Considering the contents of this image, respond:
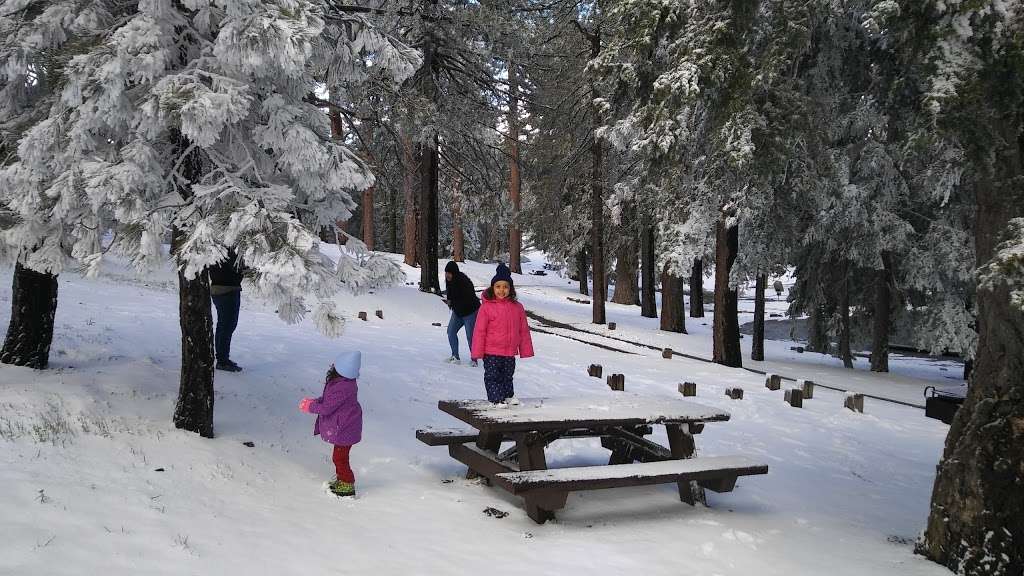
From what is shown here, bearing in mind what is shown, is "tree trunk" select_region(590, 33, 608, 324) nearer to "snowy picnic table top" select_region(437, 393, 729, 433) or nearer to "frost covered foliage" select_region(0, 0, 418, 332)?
"snowy picnic table top" select_region(437, 393, 729, 433)

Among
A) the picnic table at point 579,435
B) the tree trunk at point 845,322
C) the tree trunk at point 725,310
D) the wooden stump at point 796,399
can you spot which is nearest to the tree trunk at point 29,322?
the picnic table at point 579,435

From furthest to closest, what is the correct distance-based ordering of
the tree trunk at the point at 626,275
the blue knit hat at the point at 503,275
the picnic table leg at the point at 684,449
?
the tree trunk at the point at 626,275, the blue knit hat at the point at 503,275, the picnic table leg at the point at 684,449

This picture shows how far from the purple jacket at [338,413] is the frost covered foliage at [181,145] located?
1.75ft

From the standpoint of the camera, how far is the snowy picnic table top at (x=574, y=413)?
5805 mm

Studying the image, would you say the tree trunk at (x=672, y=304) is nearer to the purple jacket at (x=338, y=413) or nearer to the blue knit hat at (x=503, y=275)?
the blue knit hat at (x=503, y=275)

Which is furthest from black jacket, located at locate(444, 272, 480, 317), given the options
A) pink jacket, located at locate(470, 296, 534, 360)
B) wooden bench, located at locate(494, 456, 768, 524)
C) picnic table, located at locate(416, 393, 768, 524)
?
wooden bench, located at locate(494, 456, 768, 524)

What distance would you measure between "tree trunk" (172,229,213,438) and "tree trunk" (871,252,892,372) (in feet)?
55.9

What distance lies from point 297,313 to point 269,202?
93cm

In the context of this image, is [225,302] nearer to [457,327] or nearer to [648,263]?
[457,327]

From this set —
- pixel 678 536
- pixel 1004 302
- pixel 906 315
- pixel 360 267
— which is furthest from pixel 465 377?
pixel 906 315

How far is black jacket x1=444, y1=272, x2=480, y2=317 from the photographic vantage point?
434 inches

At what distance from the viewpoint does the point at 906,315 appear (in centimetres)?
1892

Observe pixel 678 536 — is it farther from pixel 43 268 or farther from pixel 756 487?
pixel 43 268

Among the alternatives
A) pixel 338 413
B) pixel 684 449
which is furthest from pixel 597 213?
pixel 338 413
